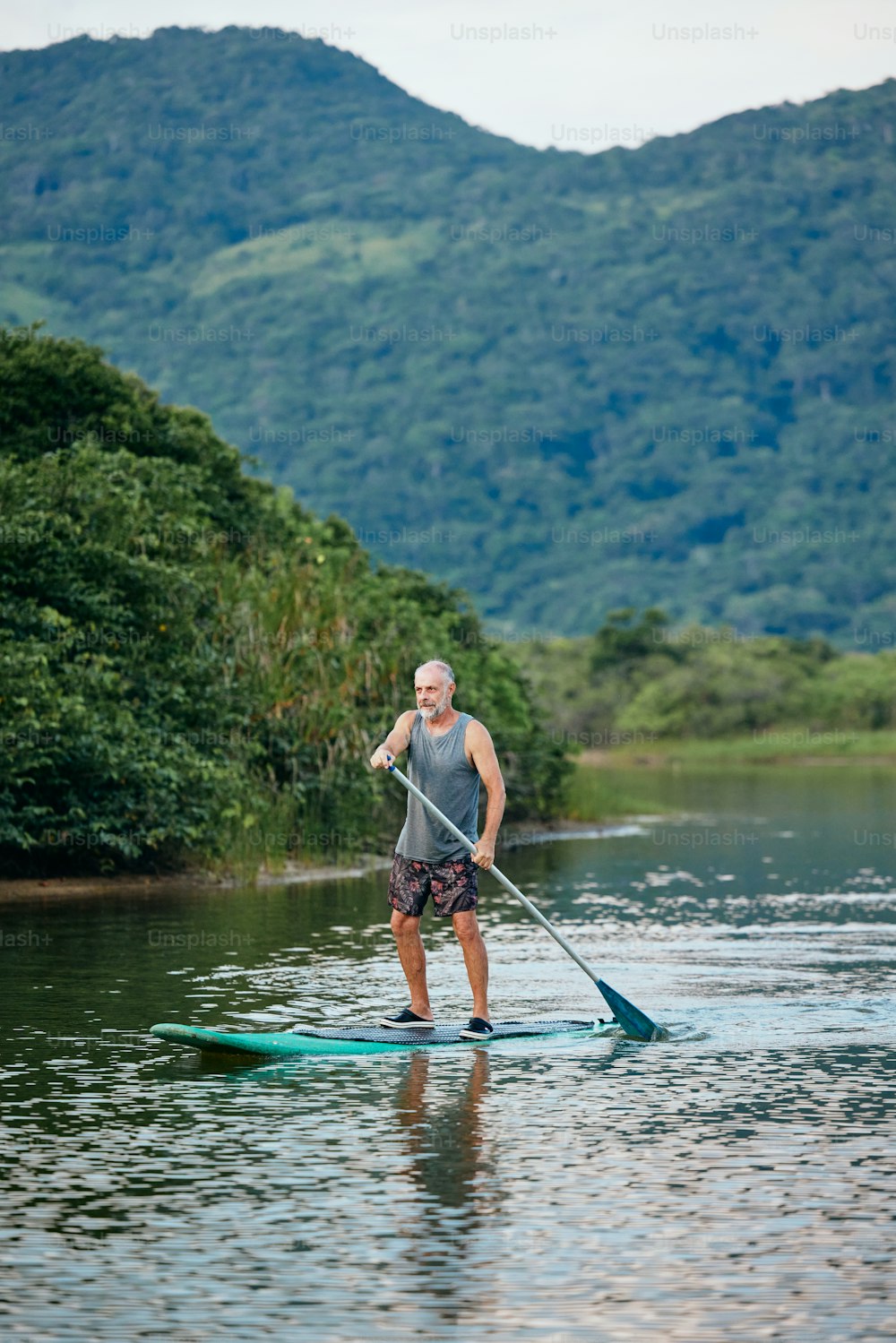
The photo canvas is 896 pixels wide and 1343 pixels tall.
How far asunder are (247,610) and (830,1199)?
64.2 feet

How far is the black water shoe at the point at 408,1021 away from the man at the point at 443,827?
18mm

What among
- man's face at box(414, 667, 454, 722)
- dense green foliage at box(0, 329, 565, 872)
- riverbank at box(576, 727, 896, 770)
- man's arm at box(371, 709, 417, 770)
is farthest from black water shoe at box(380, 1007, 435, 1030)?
riverbank at box(576, 727, 896, 770)

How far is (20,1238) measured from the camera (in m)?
8.38

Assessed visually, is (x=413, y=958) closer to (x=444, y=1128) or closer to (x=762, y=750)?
(x=444, y=1128)

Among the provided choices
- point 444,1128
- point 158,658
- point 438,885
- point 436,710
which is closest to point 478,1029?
point 438,885

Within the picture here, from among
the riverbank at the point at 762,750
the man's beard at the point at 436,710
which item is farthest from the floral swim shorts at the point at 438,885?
the riverbank at the point at 762,750

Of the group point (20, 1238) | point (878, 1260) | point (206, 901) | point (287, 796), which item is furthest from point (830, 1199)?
point (287, 796)

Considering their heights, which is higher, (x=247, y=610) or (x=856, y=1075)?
(x=247, y=610)

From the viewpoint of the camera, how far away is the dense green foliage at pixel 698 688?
9819cm

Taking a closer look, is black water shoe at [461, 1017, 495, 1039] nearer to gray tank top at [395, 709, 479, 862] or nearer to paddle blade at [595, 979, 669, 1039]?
paddle blade at [595, 979, 669, 1039]

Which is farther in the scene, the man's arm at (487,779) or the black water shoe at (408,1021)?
the black water shoe at (408,1021)

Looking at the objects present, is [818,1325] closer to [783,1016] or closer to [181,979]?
[783,1016]

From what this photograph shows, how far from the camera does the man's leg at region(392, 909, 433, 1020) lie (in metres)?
13.0

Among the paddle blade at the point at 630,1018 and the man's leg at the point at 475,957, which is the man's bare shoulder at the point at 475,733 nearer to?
the man's leg at the point at 475,957
